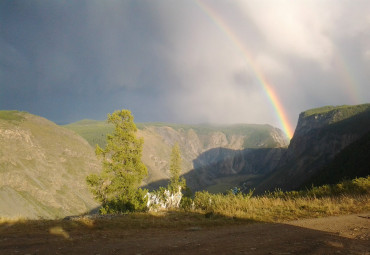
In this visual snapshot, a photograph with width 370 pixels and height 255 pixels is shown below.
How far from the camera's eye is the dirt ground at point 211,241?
545 cm

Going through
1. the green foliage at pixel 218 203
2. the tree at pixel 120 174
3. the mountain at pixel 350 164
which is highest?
the tree at pixel 120 174

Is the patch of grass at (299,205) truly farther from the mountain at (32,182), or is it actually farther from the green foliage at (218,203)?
the mountain at (32,182)

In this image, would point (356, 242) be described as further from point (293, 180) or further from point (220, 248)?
point (293, 180)

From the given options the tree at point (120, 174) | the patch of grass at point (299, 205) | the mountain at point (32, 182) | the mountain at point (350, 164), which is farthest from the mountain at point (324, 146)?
the patch of grass at point (299, 205)

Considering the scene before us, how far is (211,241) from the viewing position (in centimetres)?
672

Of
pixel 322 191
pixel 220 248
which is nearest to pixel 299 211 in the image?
pixel 322 191

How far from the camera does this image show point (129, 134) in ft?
83.3

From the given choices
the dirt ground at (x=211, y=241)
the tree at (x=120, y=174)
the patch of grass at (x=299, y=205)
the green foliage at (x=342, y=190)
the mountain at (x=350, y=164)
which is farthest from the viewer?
the mountain at (x=350, y=164)

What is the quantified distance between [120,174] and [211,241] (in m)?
19.1

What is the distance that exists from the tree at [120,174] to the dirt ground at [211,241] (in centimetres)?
1506

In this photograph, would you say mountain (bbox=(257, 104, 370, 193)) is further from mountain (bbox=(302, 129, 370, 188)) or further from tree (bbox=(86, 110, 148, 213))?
tree (bbox=(86, 110, 148, 213))

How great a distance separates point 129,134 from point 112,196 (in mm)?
6370

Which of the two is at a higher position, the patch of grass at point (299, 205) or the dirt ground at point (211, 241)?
the dirt ground at point (211, 241)

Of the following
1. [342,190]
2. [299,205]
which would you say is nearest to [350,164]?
[342,190]
